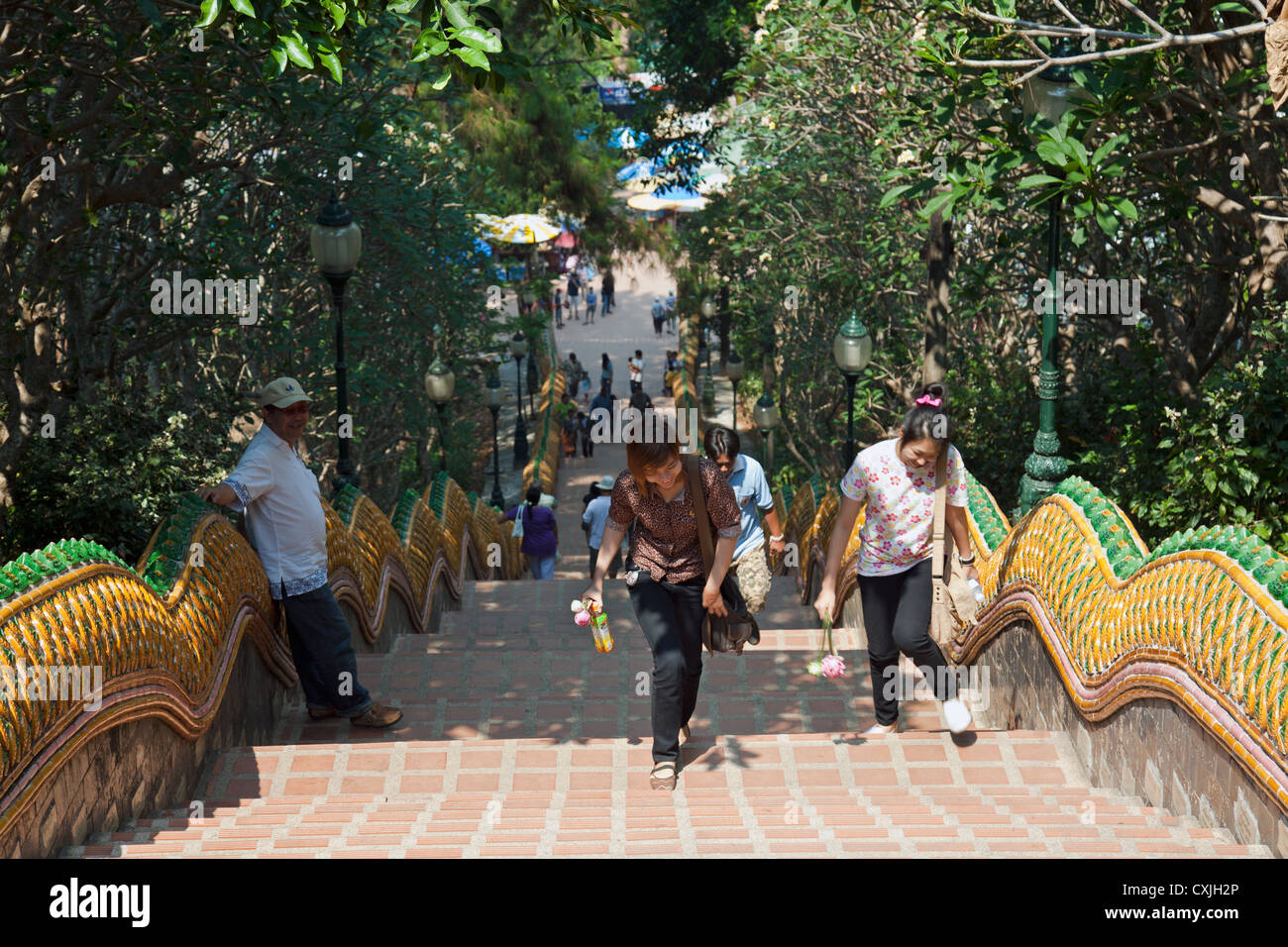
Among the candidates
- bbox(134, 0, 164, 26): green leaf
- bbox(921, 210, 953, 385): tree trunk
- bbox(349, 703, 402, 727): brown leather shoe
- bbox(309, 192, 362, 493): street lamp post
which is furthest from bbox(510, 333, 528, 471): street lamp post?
bbox(349, 703, 402, 727): brown leather shoe

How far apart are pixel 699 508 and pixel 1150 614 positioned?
189 cm

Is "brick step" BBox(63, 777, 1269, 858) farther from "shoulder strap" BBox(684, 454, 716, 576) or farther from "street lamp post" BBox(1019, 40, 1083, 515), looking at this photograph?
"street lamp post" BBox(1019, 40, 1083, 515)

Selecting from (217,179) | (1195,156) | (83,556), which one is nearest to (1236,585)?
(83,556)

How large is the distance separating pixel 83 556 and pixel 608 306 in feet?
145

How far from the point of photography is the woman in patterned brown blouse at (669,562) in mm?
5723

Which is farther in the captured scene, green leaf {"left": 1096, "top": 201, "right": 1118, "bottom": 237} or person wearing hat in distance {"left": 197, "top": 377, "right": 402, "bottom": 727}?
green leaf {"left": 1096, "top": 201, "right": 1118, "bottom": 237}

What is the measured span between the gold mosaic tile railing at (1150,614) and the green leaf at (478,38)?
363cm

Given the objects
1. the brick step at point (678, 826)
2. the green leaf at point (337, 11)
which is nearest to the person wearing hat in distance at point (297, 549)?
the brick step at point (678, 826)

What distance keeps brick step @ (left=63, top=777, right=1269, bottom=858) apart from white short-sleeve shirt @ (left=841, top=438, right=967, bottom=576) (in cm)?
118

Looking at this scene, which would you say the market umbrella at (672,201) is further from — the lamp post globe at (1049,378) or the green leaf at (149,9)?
the green leaf at (149,9)

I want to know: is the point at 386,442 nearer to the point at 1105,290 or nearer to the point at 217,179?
the point at 217,179

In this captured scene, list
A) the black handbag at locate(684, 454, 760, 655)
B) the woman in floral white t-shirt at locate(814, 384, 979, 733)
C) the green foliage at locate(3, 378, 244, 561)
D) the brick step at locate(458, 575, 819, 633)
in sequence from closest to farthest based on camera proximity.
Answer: the black handbag at locate(684, 454, 760, 655) → the woman in floral white t-shirt at locate(814, 384, 979, 733) → the green foliage at locate(3, 378, 244, 561) → the brick step at locate(458, 575, 819, 633)

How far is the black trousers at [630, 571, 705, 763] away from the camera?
19.0 ft

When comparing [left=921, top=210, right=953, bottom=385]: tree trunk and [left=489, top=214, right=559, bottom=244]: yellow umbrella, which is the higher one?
[left=489, top=214, right=559, bottom=244]: yellow umbrella
